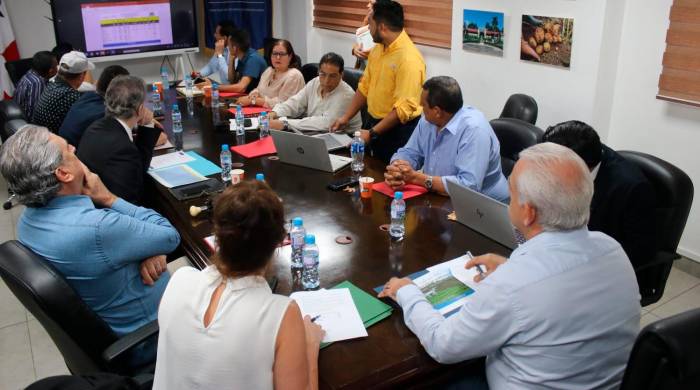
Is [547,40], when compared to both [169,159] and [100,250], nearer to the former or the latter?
[169,159]

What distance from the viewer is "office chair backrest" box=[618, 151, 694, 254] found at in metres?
2.16

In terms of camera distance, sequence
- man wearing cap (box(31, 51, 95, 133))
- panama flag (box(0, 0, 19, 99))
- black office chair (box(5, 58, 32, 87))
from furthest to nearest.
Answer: panama flag (box(0, 0, 19, 99)) < black office chair (box(5, 58, 32, 87)) < man wearing cap (box(31, 51, 95, 133))

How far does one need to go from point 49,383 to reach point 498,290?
100 cm

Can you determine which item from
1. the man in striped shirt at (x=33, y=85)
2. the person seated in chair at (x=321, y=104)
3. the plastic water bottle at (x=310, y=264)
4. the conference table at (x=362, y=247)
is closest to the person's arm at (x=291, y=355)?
the conference table at (x=362, y=247)

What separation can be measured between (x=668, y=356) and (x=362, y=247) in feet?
3.69

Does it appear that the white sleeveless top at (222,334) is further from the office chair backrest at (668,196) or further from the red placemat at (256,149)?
the red placemat at (256,149)

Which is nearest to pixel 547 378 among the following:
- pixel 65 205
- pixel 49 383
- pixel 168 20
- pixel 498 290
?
pixel 498 290

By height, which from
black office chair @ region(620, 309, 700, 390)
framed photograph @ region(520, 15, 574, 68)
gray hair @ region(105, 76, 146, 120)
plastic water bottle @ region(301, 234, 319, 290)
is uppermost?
framed photograph @ region(520, 15, 574, 68)

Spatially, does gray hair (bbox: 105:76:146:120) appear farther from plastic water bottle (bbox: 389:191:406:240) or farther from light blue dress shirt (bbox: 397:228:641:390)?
light blue dress shirt (bbox: 397:228:641:390)

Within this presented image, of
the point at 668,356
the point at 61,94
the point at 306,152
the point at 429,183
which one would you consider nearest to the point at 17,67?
the point at 61,94

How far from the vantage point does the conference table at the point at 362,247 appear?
1.52 metres

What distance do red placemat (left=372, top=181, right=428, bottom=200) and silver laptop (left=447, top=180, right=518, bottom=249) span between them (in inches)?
13.0

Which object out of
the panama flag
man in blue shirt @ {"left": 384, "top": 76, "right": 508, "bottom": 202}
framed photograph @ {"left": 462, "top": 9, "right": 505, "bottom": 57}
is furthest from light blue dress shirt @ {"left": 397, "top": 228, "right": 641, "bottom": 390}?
the panama flag

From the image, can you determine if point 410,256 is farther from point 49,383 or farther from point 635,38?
point 635,38
